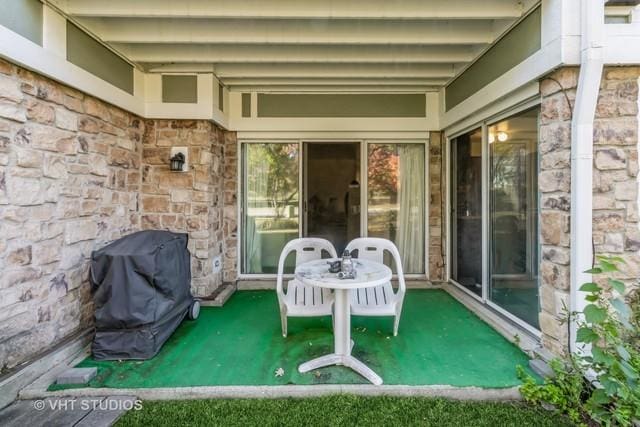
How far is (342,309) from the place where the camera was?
245cm

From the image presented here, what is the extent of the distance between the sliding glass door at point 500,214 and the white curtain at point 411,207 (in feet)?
1.59

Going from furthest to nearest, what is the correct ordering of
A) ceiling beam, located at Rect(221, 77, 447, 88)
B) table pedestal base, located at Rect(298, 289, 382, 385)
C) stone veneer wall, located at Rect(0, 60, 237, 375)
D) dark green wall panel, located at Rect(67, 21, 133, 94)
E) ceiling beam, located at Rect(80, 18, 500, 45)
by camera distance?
ceiling beam, located at Rect(221, 77, 447, 88) → ceiling beam, located at Rect(80, 18, 500, 45) → dark green wall panel, located at Rect(67, 21, 133, 94) → table pedestal base, located at Rect(298, 289, 382, 385) → stone veneer wall, located at Rect(0, 60, 237, 375)

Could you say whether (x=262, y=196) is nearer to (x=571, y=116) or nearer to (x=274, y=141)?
(x=274, y=141)

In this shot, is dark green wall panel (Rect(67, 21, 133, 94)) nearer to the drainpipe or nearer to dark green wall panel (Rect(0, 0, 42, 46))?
dark green wall panel (Rect(0, 0, 42, 46))

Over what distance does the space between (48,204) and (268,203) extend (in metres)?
2.50

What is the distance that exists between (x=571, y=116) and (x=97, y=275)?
372 centimetres

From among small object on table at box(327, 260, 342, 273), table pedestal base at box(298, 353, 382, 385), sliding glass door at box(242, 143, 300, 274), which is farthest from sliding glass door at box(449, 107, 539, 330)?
sliding glass door at box(242, 143, 300, 274)

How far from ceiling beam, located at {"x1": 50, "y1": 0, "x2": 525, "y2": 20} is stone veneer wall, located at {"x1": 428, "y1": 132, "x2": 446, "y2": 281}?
197 centimetres

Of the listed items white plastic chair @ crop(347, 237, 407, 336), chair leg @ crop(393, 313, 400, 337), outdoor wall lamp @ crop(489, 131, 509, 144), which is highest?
outdoor wall lamp @ crop(489, 131, 509, 144)

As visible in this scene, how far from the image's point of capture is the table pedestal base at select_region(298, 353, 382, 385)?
2281 millimetres

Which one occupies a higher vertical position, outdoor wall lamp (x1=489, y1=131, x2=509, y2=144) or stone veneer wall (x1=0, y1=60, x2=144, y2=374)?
outdoor wall lamp (x1=489, y1=131, x2=509, y2=144)

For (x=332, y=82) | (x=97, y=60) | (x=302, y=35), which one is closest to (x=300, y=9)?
(x=302, y=35)

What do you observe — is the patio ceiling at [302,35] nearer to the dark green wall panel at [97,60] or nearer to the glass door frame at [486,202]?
the dark green wall panel at [97,60]

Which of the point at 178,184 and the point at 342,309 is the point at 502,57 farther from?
the point at 178,184
